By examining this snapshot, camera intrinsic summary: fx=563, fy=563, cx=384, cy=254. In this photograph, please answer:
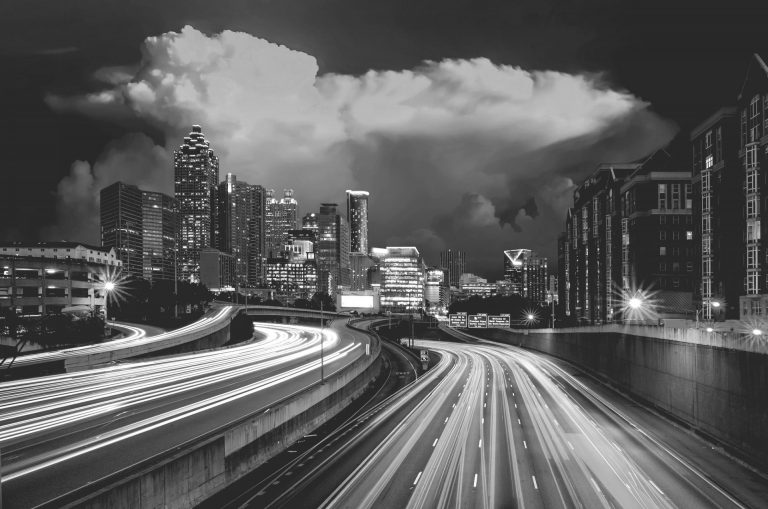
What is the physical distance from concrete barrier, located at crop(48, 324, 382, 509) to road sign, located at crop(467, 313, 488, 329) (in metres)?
88.0

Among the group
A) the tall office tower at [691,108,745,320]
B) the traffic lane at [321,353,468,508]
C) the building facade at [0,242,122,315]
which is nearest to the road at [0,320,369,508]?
the traffic lane at [321,353,468,508]

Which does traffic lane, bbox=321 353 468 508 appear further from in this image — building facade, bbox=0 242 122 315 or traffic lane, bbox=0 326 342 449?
building facade, bbox=0 242 122 315

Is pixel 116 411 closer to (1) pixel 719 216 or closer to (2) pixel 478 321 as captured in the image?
(1) pixel 719 216

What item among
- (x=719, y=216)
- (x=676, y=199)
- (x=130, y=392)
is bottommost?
(x=130, y=392)

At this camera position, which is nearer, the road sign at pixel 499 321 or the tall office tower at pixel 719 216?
the tall office tower at pixel 719 216

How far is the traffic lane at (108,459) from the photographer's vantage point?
18.6 metres

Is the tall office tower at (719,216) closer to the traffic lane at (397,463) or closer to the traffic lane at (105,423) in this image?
the traffic lane at (397,463)

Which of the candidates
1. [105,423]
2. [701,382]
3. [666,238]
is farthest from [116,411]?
[666,238]

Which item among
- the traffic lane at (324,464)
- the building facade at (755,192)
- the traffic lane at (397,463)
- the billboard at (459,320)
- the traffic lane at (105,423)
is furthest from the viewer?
the billboard at (459,320)

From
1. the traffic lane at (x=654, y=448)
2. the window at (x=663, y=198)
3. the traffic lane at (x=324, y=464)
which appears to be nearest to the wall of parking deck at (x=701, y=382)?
the traffic lane at (x=654, y=448)

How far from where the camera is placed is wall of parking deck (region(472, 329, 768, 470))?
28859mm

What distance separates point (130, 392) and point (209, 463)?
17.2 meters

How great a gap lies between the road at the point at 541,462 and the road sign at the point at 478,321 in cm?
7610

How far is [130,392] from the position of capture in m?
36.9
